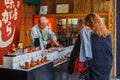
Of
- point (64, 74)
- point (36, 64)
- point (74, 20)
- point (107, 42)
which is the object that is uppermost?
point (74, 20)

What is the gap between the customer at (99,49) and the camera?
3.11m

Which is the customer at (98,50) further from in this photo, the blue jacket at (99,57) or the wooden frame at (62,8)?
the wooden frame at (62,8)

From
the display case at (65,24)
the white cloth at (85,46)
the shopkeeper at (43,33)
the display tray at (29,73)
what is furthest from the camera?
the display case at (65,24)

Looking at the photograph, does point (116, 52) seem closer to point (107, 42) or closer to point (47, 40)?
point (47, 40)

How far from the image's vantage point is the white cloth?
3.09 m

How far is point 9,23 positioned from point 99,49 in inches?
131

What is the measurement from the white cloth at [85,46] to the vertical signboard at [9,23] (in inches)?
112

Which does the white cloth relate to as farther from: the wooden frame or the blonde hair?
the wooden frame

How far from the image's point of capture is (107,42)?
3.14 metres

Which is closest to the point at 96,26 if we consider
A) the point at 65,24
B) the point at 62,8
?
the point at 65,24

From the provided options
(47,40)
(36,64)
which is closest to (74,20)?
(47,40)

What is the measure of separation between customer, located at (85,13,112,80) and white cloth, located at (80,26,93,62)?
0.18 feet

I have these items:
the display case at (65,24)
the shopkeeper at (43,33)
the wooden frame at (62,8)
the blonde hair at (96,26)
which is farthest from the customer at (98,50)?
the wooden frame at (62,8)

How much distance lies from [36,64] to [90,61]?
0.79m
